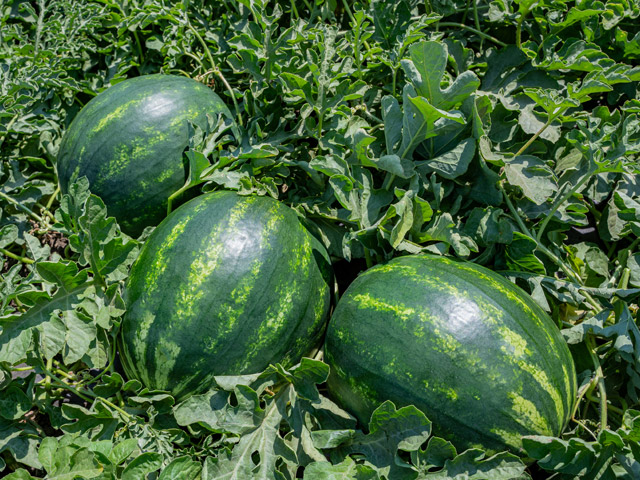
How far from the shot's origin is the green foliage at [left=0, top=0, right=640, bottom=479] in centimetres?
192

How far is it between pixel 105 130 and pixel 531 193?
183 centimetres

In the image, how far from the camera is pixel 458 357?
1.79 meters

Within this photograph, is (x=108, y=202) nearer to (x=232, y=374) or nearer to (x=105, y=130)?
(x=105, y=130)

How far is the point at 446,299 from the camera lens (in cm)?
190

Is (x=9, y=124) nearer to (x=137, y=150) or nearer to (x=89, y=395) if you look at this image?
(x=137, y=150)

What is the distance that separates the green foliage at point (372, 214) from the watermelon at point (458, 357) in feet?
0.30

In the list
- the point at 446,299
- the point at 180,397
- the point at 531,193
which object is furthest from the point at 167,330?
the point at 531,193

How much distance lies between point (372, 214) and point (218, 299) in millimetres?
693

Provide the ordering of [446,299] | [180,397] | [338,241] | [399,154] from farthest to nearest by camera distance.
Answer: [338,241]
[399,154]
[180,397]
[446,299]

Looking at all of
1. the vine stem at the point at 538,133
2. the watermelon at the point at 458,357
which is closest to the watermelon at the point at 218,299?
the watermelon at the point at 458,357

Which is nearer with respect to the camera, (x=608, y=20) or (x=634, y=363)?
(x=634, y=363)

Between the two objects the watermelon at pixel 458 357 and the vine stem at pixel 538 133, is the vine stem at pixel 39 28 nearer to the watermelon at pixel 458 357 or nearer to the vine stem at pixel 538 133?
the watermelon at pixel 458 357

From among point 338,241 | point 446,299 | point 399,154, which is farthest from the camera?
point 338,241

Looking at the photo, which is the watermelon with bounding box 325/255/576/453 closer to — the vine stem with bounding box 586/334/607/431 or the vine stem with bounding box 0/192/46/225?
the vine stem with bounding box 586/334/607/431
